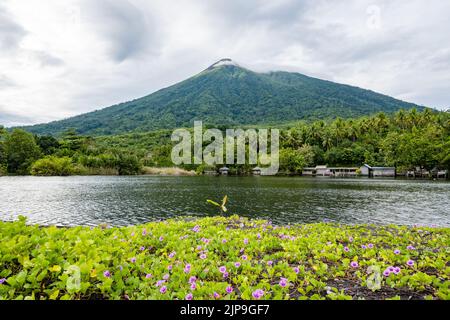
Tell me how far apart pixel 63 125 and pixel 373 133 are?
518ft

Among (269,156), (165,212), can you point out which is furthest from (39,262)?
(269,156)

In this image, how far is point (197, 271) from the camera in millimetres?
3994

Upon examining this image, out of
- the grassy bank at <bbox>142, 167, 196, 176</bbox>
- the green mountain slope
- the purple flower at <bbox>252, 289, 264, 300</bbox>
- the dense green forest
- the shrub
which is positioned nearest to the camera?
the purple flower at <bbox>252, 289, 264, 300</bbox>

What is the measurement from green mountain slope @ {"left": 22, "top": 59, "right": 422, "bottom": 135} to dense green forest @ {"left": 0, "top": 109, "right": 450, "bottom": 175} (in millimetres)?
50782

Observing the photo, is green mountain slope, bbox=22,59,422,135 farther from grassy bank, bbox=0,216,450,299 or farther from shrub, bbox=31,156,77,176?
grassy bank, bbox=0,216,450,299

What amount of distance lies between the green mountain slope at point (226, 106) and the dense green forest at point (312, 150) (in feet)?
167

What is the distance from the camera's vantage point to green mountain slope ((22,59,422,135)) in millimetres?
145625

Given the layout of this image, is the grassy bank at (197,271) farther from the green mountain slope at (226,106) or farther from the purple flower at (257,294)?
the green mountain slope at (226,106)

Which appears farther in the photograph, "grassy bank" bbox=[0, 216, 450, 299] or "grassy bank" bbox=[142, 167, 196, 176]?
"grassy bank" bbox=[142, 167, 196, 176]

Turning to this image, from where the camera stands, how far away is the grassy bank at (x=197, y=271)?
3.21m

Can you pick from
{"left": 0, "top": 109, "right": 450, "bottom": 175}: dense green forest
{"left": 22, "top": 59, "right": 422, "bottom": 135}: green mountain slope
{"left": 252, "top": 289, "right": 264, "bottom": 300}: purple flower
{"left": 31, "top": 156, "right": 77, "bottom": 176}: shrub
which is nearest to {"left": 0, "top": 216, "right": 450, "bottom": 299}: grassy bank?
{"left": 252, "top": 289, "right": 264, "bottom": 300}: purple flower

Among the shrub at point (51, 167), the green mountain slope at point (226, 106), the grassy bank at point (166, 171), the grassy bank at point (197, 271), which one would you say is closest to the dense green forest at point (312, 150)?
the shrub at point (51, 167)

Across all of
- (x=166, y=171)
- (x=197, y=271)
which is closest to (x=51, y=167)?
(x=166, y=171)
